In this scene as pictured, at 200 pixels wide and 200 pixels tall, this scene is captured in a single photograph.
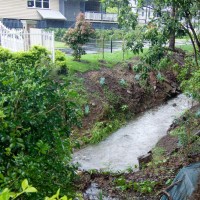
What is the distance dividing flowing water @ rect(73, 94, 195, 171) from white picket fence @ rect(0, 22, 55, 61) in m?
3.88

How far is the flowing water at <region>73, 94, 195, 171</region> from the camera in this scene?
23.4ft

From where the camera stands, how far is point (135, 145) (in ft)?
26.8

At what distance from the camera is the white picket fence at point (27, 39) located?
10656 millimetres

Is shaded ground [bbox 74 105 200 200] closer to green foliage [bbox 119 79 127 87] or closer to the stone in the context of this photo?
the stone

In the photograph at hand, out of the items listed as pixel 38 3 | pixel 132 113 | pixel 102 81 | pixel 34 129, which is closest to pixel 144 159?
pixel 132 113

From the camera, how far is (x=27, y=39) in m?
10.9

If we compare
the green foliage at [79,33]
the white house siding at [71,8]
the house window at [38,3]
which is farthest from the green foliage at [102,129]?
the white house siding at [71,8]

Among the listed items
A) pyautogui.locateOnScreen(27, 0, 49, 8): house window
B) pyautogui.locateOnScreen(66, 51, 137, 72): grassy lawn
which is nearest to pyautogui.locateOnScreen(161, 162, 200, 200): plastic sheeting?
pyautogui.locateOnScreen(66, 51, 137, 72): grassy lawn

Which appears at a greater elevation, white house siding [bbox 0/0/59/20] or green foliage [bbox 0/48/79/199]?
white house siding [bbox 0/0/59/20]

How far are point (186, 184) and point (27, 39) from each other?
8.69 m

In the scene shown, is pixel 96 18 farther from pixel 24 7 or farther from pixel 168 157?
pixel 168 157

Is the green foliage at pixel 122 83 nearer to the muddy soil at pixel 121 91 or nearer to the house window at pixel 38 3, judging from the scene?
the muddy soil at pixel 121 91

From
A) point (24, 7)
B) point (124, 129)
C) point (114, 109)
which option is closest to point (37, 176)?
point (124, 129)

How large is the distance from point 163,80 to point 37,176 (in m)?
10.4
